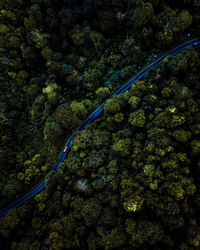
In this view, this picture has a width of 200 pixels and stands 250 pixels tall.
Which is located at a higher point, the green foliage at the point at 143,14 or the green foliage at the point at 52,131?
the green foliage at the point at 143,14

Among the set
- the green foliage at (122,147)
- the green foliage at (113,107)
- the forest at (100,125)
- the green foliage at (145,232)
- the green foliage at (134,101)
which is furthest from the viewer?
the green foliage at (113,107)

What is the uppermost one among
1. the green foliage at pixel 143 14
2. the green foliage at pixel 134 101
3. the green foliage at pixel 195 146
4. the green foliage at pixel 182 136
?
the green foliage at pixel 143 14

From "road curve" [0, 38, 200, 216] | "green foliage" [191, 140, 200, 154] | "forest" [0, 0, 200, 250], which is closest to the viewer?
"forest" [0, 0, 200, 250]

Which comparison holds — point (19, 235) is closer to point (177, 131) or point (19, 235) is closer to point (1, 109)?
point (1, 109)

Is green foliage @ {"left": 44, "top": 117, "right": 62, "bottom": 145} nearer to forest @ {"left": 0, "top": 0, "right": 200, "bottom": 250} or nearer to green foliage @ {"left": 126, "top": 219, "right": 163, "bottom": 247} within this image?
forest @ {"left": 0, "top": 0, "right": 200, "bottom": 250}

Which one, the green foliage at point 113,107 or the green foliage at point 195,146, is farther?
the green foliage at point 113,107

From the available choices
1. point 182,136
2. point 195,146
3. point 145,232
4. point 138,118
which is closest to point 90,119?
point 138,118

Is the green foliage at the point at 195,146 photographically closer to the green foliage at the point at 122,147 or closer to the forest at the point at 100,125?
the forest at the point at 100,125

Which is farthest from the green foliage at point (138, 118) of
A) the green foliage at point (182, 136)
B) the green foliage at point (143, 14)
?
the green foliage at point (143, 14)

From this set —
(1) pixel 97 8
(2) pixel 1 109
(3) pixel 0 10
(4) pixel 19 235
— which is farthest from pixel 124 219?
(3) pixel 0 10

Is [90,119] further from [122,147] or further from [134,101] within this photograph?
[122,147]

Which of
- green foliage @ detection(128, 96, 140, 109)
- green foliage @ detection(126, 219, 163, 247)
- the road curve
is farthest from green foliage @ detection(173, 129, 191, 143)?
the road curve
